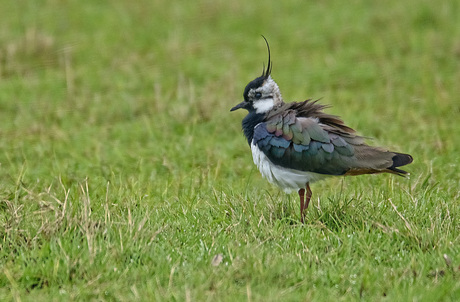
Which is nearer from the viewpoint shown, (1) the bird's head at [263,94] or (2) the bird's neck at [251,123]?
(2) the bird's neck at [251,123]

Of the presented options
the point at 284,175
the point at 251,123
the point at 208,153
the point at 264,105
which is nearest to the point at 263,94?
the point at 264,105

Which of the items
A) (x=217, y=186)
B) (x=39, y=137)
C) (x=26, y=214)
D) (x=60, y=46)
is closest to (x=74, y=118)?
(x=39, y=137)

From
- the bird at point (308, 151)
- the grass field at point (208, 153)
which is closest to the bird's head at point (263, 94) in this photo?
the bird at point (308, 151)

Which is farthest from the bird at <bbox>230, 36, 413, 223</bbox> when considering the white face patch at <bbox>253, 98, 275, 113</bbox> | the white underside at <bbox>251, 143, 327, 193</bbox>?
the white face patch at <bbox>253, 98, 275, 113</bbox>

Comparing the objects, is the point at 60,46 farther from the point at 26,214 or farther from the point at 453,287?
the point at 453,287

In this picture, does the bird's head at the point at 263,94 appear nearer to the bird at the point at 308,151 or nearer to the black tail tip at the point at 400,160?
the bird at the point at 308,151

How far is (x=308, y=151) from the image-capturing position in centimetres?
523

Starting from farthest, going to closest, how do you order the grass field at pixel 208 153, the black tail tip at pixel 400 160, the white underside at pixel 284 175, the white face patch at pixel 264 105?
the white face patch at pixel 264 105, the white underside at pixel 284 175, the black tail tip at pixel 400 160, the grass field at pixel 208 153

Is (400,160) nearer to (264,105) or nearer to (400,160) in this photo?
(400,160)

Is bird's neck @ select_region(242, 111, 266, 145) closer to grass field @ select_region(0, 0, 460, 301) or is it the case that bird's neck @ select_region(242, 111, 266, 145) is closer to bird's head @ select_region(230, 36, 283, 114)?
bird's head @ select_region(230, 36, 283, 114)

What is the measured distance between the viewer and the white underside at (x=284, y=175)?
5352 mm

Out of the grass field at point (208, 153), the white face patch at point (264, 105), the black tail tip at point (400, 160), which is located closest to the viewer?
the grass field at point (208, 153)

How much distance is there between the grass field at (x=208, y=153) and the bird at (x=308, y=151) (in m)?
0.24

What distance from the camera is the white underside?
5.35 metres
